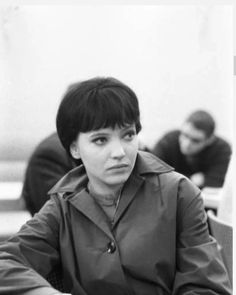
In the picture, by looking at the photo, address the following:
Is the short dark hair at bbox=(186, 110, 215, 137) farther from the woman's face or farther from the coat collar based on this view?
the woman's face

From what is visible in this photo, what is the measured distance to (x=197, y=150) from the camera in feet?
14.2

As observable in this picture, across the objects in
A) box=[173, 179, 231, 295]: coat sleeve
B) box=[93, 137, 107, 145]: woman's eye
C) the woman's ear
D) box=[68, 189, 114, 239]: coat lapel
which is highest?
box=[93, 137, 107, 145]: woman's eye

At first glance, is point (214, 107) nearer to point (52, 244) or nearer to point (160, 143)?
point (160, 143)

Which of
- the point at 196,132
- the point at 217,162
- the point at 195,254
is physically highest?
the point at 195,254

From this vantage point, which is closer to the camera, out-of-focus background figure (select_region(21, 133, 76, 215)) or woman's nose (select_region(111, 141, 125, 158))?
woman's nose (select_region(111, 141, 125, 158))

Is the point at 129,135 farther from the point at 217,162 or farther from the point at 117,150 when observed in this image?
the point at 217,162

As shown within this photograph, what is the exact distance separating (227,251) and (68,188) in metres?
0.61

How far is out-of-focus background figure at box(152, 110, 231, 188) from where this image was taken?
13.7 ft

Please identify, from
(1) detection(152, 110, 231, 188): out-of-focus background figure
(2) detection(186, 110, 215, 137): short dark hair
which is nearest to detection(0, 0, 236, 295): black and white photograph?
(2) detection(186, 110, 215, 137): short dark hair

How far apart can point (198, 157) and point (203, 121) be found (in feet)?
1.20

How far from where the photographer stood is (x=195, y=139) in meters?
4.25

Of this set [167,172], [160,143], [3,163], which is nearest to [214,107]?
[160,143]

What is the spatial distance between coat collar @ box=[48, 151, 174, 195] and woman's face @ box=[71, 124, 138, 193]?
55 millimetres

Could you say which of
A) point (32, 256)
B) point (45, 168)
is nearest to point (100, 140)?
point (32, 256)
